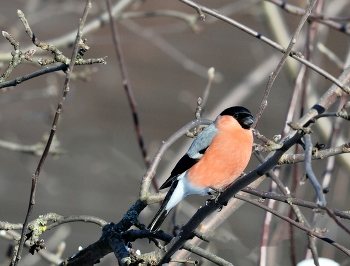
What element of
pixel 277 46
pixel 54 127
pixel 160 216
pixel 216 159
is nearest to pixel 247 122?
pixel 216 159

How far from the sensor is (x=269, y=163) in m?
1.46

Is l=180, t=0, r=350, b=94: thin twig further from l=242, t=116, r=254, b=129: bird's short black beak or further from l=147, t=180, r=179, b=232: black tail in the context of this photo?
l=147, t=180, r=179, b=232: black tail

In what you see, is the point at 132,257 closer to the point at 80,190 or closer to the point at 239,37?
the point at 80,190

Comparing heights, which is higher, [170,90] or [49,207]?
[170,90]

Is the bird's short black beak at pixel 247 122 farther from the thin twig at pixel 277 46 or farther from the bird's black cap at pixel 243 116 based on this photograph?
the thin twig at pixel 277 46

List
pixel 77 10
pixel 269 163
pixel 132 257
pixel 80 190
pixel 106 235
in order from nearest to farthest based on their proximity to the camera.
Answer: pixel 269 163 < pixel 132 257 < pixel 106 235 < pixel 77 10 < pixel 80 190

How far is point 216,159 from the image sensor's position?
2.46m

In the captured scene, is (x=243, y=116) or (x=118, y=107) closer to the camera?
(x=243, y=116)

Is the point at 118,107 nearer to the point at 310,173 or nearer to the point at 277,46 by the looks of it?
the point at 277,46

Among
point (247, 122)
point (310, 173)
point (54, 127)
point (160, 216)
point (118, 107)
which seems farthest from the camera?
point (118, 107)

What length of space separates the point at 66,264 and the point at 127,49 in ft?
16.2

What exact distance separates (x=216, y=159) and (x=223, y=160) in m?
0.05

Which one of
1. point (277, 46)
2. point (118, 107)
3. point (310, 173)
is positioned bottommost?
point (310, 173)

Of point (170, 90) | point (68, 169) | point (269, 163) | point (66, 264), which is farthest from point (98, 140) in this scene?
point (269, 163)
